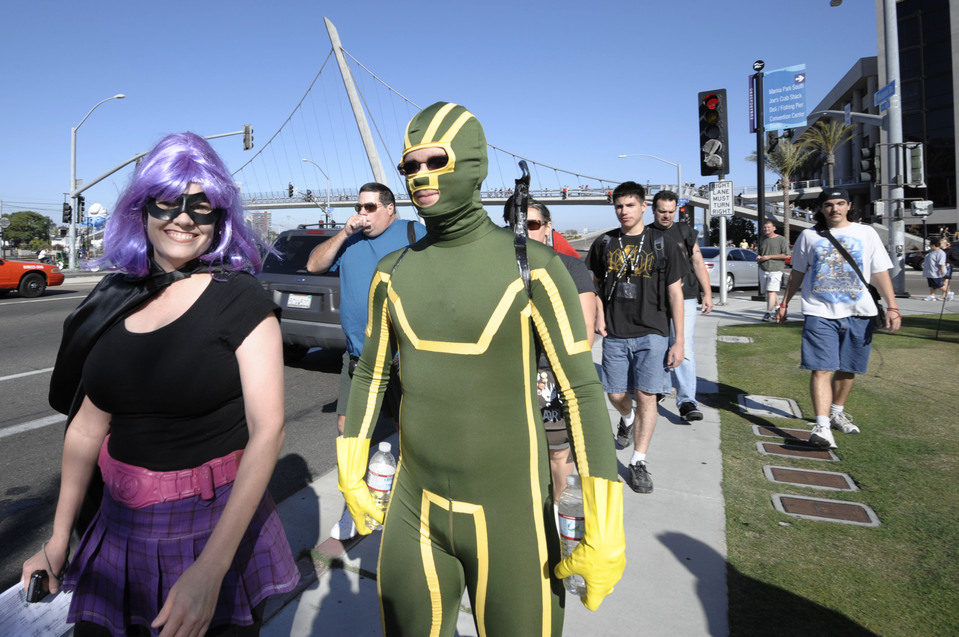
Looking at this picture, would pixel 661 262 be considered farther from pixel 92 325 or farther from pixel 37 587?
pixel 37 587

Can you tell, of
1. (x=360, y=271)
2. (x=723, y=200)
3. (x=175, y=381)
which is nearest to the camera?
(x=175, y=381)

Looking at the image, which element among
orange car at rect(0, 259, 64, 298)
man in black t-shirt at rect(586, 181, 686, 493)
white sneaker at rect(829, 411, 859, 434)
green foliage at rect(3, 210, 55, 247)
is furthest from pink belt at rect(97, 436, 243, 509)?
green foliage at rect(3, 210, 55, 247)

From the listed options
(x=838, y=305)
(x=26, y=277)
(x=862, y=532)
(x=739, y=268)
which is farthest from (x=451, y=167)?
(x=26, y=277)

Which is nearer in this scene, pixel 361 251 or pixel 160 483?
pixel 160 483

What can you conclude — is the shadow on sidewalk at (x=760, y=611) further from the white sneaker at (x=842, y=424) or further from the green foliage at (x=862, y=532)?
the white sneaker at (x=842, y=424)

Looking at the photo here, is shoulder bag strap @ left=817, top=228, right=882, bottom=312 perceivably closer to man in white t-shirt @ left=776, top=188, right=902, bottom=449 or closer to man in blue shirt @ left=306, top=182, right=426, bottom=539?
man in white t-shirt @ left=776, top=188, right=902, bottom=449

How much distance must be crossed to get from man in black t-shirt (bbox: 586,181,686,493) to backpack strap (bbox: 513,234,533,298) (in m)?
2.72

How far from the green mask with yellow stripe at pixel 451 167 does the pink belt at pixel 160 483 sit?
87cm

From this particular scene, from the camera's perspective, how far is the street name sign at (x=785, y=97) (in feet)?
59.3

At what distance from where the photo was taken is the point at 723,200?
43.2ft

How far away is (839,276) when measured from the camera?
15.5 ft

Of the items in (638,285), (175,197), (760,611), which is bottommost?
(760,611)

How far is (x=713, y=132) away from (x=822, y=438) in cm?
603

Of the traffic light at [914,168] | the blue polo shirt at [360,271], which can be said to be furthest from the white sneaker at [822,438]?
the traffic light at [914,168]
